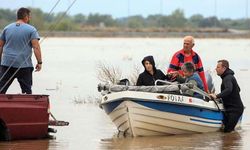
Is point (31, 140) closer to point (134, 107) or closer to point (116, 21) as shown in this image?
point (134, 107)

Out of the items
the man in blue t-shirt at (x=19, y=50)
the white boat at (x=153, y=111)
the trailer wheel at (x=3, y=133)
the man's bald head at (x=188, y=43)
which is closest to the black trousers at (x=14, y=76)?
the man in blue t-shirt at (x=19, y=50)

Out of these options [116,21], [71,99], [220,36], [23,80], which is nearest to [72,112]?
[71,99]

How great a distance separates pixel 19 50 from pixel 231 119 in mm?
3929

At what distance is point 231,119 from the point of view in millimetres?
16734

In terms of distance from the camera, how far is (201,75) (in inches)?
672

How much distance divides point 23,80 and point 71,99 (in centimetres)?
825

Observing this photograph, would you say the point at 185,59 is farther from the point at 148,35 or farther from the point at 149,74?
the point at 148,35

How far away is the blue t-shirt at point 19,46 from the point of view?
15031 mm

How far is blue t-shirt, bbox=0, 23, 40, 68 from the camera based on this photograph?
15.0m

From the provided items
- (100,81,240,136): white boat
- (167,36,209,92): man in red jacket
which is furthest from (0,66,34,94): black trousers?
(167,36,209,92): man in red jacket

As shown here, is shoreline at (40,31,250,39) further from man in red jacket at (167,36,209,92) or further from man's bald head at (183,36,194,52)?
man's bald head at (183,36,194,52)

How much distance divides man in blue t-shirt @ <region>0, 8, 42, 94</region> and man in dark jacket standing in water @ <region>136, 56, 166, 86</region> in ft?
5.99

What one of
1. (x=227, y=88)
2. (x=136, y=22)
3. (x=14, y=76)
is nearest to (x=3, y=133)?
(x=14, y=76)

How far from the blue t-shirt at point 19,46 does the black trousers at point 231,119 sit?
367 centimetres
